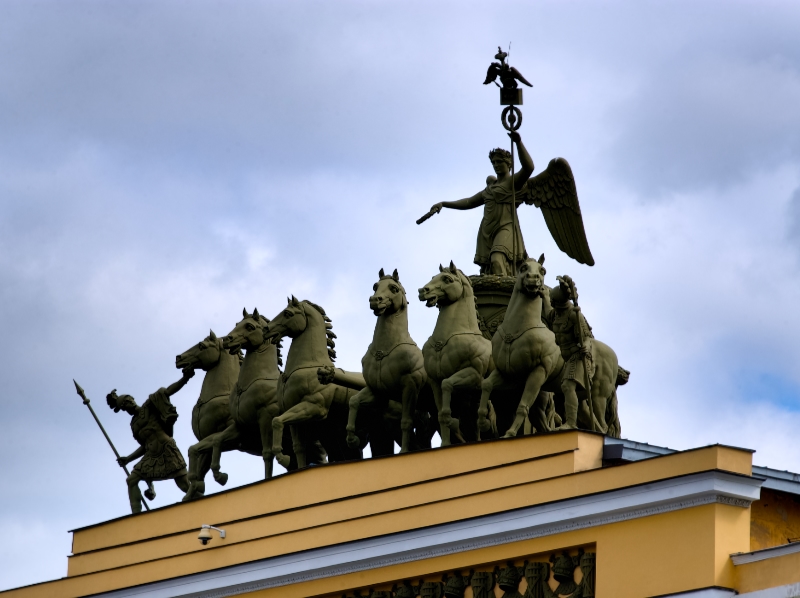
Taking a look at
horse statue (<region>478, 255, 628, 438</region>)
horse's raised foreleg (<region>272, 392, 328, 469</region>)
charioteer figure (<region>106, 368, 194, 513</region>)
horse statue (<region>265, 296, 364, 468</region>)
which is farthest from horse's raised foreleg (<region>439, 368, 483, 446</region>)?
charioteer figure (<region>106, 368, 194, 513</region>)

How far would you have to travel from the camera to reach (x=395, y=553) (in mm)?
23219

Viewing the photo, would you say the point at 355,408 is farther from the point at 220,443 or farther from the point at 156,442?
the point at 156,442

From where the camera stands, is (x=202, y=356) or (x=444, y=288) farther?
(x=202, y=356)

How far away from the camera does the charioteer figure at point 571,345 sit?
24.1m

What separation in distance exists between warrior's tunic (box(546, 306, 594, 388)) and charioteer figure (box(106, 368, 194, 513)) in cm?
547

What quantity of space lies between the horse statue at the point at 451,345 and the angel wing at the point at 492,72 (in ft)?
9.02

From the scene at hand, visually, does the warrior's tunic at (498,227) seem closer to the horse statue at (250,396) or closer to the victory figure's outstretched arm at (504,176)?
the victory figure's outstretched arm at (504,176)

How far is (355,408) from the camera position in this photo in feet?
84.0

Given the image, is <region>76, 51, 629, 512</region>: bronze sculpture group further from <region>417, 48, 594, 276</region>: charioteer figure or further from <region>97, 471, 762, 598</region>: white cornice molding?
<region>97, 471, 762, 598</region>: white cornice molding

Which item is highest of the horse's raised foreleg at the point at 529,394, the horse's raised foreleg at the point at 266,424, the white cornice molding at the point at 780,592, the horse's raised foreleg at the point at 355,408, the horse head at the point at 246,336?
the horse head at the point at 246,336

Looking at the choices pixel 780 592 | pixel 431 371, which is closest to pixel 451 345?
pixel 431 371

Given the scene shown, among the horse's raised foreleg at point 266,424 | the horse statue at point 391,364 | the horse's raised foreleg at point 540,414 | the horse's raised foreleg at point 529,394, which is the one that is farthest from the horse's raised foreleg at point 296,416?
the horse's raised foreleg at point 529,394

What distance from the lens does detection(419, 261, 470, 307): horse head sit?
2477cm

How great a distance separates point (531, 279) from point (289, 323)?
12.1ft
